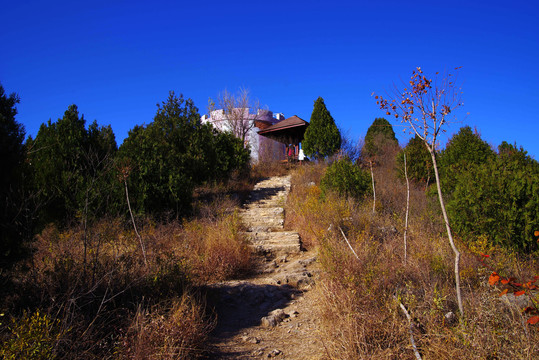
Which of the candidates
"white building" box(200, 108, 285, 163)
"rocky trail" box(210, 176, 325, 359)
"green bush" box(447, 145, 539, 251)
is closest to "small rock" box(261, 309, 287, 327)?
"rocky trail" box(210, 176, 325, 359)

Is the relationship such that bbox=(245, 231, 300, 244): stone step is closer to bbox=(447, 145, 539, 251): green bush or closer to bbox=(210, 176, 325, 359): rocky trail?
bbox=(210, 176, 325, 359): rocky trail

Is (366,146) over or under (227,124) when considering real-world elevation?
under

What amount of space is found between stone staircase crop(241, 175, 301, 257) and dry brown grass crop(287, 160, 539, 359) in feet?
3.70

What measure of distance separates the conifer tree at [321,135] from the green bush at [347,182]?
26.7 feet

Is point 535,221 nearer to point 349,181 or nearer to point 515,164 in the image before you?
point 515,164

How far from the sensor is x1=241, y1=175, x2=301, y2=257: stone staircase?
738 cm

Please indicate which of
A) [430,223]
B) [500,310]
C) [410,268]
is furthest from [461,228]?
[500,310]

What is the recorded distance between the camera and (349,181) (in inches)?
387

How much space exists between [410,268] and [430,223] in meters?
2.68

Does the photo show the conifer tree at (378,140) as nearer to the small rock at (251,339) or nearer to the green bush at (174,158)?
the green bush at (174,158)

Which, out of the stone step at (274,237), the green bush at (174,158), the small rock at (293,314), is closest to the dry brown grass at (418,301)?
the small rock at (293,314)

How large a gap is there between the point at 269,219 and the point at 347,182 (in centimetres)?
245

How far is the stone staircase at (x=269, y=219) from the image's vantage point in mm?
7375

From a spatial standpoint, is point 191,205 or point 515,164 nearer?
point 515,164
